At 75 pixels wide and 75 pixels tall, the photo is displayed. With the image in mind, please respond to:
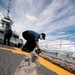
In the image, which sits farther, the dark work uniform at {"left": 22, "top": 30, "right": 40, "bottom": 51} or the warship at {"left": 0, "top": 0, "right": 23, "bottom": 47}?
the warship at {"left": 0, "top": 0, "right": 23, "bottom": 47}

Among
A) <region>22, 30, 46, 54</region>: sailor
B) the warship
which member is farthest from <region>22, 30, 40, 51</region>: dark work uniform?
the warship

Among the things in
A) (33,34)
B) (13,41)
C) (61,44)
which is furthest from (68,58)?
(13,41)

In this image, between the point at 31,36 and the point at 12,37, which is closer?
the point at 31,36

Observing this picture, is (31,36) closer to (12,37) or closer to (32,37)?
(32,37)

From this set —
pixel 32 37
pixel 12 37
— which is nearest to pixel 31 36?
pixel 32 37

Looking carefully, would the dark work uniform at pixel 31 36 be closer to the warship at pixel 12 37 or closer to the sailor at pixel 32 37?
the sailor at pixel 32 37

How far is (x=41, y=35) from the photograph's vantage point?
6.37 meters

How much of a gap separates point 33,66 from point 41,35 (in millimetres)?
4981

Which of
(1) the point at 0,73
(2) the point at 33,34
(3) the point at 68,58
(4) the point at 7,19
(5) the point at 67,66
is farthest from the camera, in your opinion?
(4) the point at 7,19

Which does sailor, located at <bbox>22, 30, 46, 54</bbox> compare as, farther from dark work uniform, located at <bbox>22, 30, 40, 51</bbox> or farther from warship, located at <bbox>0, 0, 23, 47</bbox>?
warship, located at <bbox>0, 0, 23, 47</bbox>

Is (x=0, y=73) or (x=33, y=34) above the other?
(x=33, y=34)

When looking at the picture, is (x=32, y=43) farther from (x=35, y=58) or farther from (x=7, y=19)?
(x=7, y=19)

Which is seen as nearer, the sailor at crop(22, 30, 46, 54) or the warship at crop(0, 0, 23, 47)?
the sailor at crop(22, 30, 46, 54)

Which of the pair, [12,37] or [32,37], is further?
[12,37]
